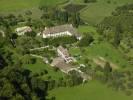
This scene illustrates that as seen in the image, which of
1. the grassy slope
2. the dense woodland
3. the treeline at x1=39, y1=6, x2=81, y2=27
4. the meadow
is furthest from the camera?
the meadow

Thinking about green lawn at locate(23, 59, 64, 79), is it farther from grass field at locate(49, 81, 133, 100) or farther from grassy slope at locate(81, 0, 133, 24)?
grassy slope at locate(81, 0, 133, 24)

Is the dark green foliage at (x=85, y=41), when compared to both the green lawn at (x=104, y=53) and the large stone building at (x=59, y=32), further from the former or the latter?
the large stone building at (x=59, y=32)

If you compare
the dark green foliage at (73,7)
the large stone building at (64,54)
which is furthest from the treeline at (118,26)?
the large stone building at (64,54)

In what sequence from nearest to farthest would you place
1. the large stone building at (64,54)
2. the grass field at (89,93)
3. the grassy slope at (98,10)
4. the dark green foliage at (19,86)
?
the dark green foliage at (19,86) < the grass field at (89,93) < the large stone building at (64,54) < the grassy slope at (98,10)

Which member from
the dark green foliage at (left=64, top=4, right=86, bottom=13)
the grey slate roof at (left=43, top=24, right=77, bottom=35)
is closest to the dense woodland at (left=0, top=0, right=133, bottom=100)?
the grey slate roof at (left=43, top=24, right=77, bottom=35)

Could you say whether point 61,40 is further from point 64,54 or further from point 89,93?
point 89,93

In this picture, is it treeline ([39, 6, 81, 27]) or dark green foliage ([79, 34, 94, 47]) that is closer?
dark green foliage ([79, 34, 94, 47])
